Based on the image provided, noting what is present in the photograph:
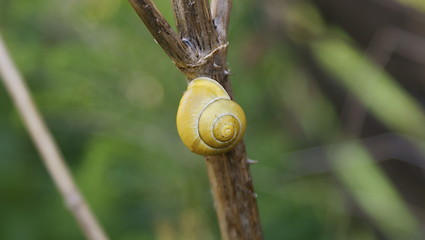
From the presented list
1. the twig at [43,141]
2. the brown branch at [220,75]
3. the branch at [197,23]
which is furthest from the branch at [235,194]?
the twig at [43,141]

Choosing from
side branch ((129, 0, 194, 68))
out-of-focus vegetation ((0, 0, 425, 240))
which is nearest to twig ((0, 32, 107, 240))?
out-of-focus vegetation ((0, 0, 425, 240))

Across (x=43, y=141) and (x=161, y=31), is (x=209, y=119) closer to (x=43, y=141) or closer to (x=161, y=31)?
(x=161, y=31)

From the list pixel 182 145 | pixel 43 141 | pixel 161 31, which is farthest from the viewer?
pixel 182 145

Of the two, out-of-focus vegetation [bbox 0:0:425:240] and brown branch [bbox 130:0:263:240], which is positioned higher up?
brown branch [bbox 130:0:263:240]

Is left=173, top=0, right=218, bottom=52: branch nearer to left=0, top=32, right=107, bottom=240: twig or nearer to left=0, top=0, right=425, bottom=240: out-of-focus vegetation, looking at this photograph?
left=0, top=32, right=107, bottom=240: twig

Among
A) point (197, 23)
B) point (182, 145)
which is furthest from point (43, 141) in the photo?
point (182, 145)

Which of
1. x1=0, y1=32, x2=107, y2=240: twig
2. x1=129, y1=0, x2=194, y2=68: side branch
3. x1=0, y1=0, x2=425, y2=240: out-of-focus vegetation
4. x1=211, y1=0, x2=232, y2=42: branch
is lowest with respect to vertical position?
x1=0, y1=0, x2=425, y2=240: out-of-focus vegetation
